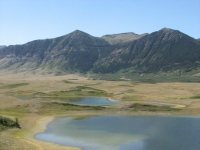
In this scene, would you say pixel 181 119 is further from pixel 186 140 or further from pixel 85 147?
pixel 85 147

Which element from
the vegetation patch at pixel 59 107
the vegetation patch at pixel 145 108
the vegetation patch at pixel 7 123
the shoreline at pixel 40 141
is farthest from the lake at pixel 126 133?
the vegetation patch at pixel 59 107

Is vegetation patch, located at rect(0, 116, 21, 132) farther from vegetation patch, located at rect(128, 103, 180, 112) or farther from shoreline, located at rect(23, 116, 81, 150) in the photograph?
vegetation patch, located at rect(128, 103, 180, 112)

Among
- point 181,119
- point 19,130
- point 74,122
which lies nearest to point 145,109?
point 181,119

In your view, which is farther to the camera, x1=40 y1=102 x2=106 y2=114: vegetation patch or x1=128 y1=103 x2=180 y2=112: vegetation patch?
x1=40 y1=102 x2=106 y2=114: vegetation patch

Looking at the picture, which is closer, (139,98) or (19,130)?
(19,130)

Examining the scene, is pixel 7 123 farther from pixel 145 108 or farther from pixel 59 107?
pixel 145 108

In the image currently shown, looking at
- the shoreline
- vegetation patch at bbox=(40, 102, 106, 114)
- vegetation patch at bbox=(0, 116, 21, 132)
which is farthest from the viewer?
vegetation patch at bbox=(40, 102, 106, 114)

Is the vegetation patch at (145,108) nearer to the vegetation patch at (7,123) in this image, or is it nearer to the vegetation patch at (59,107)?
the vegetation patch at (59,107)

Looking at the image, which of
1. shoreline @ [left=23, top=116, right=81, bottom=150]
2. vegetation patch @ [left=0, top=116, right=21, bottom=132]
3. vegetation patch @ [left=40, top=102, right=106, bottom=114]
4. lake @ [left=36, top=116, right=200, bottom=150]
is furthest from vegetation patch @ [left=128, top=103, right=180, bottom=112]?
vegetation patch @ [left=0, top=116, right=21, bottom=132]
